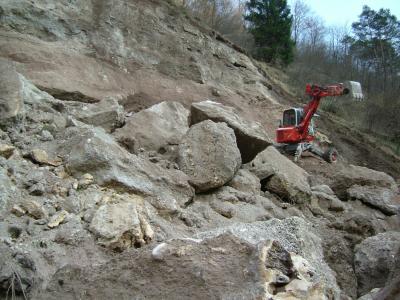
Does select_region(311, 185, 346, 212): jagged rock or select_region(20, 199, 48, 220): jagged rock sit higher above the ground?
select_region(20, 199, 48, 220): jagged rock

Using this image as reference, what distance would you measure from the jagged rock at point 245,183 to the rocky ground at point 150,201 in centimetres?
2

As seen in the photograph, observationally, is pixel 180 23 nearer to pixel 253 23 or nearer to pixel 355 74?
pixel 253 23

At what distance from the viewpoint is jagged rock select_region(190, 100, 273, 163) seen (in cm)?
664

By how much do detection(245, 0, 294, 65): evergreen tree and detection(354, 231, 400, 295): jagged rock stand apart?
70.2 feet

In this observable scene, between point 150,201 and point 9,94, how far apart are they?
6.31ft

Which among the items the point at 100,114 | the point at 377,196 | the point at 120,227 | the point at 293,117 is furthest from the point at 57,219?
the point at 293,117

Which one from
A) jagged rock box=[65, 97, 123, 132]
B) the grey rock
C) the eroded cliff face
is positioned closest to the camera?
jagged rock box=[65, 97, 123, 132]

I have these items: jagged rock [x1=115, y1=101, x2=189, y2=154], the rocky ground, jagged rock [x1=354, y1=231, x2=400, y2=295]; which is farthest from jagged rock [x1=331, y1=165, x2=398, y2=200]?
jagged rock [x1=354, y1=231, x2=400, y2=295]

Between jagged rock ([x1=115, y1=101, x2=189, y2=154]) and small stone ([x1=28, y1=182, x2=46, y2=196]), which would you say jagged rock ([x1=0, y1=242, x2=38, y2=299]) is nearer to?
small stone ([x1=28, y1=182, x2=46, y2=196])

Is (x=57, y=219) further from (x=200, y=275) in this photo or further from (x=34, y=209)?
(x=200, y=275)

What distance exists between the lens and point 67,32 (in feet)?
34.6

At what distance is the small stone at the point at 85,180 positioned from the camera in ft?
13.6

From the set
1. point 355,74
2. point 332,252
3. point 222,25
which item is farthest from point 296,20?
point 332,252

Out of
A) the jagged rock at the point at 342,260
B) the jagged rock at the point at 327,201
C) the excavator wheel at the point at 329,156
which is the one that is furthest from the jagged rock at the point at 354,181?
the excavator wheel at the point at 329,156
